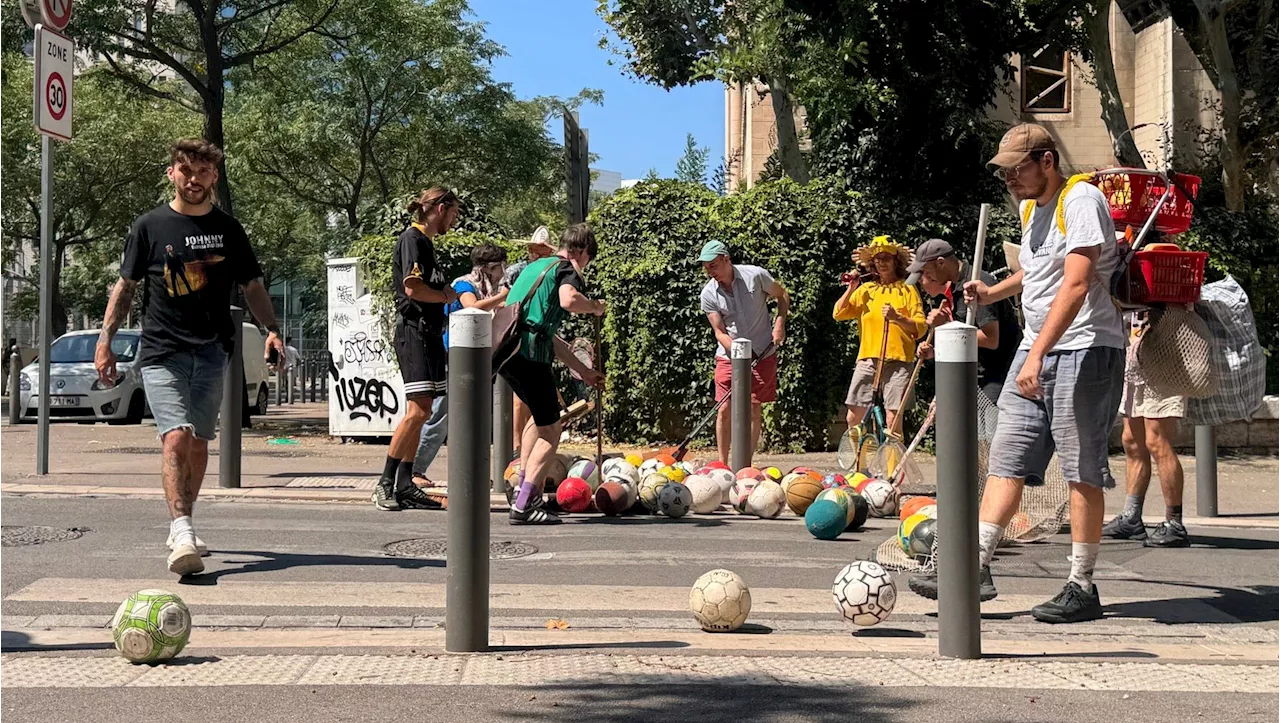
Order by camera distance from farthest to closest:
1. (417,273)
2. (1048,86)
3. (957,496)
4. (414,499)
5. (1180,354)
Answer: (1048,86)
(414,499)
(417,273)
(1180,354)
(957,496)

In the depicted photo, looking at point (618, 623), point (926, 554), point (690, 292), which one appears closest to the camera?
point (618, 623)

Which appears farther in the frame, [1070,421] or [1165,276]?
[1165,276]

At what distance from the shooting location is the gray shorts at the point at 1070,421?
17.7ft

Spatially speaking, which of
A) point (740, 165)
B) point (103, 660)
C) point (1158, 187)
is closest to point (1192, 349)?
point (1158, 187)

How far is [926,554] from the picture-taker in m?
6.46

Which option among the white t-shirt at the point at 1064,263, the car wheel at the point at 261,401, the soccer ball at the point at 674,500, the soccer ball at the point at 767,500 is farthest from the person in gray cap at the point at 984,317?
the car wheel at the point at 261,401

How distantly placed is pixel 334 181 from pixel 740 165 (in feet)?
36.8

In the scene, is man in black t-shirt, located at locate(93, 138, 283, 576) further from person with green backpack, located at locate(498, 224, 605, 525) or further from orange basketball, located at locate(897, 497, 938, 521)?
orange basketball, located at locate(897, 497, 938, 521)

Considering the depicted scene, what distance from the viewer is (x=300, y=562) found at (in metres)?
6.82

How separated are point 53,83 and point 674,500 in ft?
19.6

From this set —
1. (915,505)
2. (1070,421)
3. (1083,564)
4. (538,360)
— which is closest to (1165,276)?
(1070,421)

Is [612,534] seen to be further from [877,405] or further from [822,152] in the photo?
[822,152]

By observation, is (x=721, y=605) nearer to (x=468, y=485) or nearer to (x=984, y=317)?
(x=468, y=485)

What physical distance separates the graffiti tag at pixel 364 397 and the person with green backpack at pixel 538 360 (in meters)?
7.14
